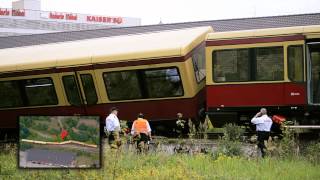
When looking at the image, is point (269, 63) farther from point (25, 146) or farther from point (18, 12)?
point (18, 12)

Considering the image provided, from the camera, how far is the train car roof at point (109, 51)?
1686cm

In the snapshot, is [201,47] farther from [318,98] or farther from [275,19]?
[275,19]

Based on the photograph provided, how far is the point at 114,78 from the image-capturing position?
1750 centimetres

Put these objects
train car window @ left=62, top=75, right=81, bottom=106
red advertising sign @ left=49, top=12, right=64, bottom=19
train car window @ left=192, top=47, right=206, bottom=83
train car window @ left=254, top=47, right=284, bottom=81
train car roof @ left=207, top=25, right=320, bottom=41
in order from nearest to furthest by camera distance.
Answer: train car roof @ left=207, top=25, right=320, bottom=41 < train car window @ left=254, top=47, right=284, bottom=81 < train car window @ left=192, top=47, right=206, bottom=83 < train car window @ left=62, top=75, right=81, bottom=106 < red advertising sign @ left=49, top=12, right=64, bottom=19

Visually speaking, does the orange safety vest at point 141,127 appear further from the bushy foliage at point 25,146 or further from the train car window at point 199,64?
the bushy foliage at point 25,146

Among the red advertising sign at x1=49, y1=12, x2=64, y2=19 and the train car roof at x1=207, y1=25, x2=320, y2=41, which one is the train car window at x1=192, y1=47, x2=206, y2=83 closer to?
the train car roof at x1=207, y1=25, x2=320, y2=41

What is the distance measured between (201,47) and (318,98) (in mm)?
4051

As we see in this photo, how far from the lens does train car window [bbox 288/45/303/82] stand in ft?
50.2

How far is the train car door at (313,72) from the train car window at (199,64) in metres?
3.48

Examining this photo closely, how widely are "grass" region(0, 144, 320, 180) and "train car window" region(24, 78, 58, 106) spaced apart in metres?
7.33

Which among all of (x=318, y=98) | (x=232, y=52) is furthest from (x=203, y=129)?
(x=318, y=98)

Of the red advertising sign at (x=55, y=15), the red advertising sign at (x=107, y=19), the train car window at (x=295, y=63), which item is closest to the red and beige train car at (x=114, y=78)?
the train car window at (x=295, y=63)

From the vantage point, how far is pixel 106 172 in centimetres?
906

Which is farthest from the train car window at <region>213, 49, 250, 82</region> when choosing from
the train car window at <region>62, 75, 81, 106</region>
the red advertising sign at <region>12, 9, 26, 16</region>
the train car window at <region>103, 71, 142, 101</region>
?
the red advertising sign at <region>12, 9, 26, 16</region>
